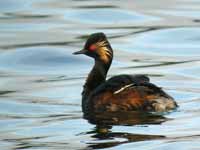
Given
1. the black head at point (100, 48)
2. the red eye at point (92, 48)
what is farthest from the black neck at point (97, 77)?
the red eye at point (92, 48)

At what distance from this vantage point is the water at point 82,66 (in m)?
13.9

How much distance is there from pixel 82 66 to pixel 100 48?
3409 millimetres

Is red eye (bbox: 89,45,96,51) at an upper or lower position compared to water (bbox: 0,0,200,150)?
upper

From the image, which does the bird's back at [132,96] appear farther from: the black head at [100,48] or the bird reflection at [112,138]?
the bird reflection at [112,138]

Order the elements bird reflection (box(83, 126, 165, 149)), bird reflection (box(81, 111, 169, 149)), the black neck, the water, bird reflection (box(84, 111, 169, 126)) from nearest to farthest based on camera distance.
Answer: bird reflection (box(83, 126, 165, 149))
bird reflection (box(81, 111, 169, 149))
the water
bird reflection (box(84, 111, 169, 126))
the black neck

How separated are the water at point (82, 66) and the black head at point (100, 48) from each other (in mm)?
645

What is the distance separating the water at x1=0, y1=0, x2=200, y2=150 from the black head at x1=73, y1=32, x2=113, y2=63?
0.65 meters

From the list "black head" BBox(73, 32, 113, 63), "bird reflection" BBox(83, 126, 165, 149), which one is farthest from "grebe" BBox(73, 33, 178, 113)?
"bird reflection" BBox(83, 126, 165, 149)

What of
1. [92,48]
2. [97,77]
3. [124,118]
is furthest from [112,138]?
[92,48]

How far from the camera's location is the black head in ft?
54.4

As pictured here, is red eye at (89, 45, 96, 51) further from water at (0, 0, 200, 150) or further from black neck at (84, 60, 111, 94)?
water at (0, 0, 200, 150)

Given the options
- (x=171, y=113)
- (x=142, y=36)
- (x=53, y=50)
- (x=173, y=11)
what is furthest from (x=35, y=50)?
(x=171, y=113)

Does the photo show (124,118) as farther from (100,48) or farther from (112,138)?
(100,48)

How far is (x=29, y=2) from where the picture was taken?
26078 mm
